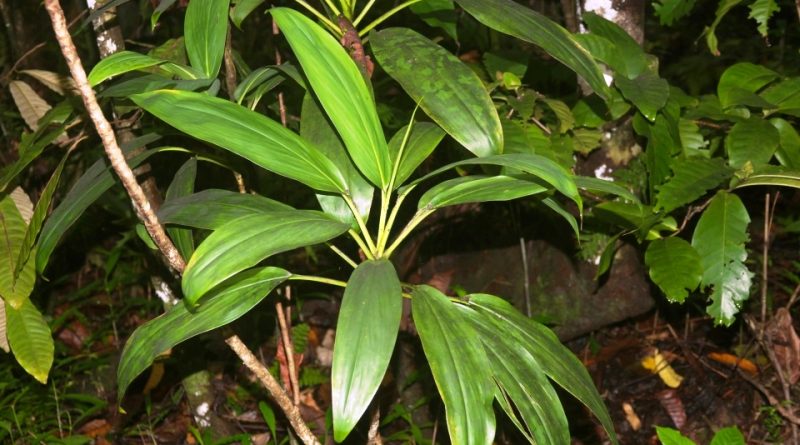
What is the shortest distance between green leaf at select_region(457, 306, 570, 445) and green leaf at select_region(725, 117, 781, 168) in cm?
98

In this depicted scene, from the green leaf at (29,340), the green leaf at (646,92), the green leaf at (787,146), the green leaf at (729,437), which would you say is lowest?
the green leaf at (729,437)

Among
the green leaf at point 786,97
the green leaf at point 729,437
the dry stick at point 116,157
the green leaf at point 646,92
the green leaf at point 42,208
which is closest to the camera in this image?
the dry stick at point 116,157

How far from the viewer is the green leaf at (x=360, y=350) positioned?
116cm

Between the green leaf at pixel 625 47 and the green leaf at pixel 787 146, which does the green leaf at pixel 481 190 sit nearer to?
the green leaf at pixel 625 47

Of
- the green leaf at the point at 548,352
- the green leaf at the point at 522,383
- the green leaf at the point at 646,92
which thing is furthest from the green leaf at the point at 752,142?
the green leaf at the point at 522,383

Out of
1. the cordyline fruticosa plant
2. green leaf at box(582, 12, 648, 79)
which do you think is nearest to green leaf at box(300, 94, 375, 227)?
the cordyline fruticosa plant

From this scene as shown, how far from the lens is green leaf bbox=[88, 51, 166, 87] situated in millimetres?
1348

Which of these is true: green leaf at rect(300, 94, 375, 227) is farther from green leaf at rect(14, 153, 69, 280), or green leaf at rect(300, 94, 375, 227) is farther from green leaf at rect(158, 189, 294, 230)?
green leaf at rect(14, 153, 69, 280)

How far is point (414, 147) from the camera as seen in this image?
158 cm

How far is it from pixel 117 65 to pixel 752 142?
1528 mm

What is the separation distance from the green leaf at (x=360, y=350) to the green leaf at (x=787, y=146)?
139 centimetres

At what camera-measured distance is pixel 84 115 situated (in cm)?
197

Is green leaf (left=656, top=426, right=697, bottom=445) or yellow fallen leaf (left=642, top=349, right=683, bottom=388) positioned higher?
green leaf (left=656, top=426, right=697, bottom=445)

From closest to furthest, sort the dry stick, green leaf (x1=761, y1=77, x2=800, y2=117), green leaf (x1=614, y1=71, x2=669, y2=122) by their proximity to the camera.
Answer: the dry stick, green leaf (x1=614, y1=71, x2=669, y2=122), green leaf (x1=761, y1=77, x2=800, y2=117)
